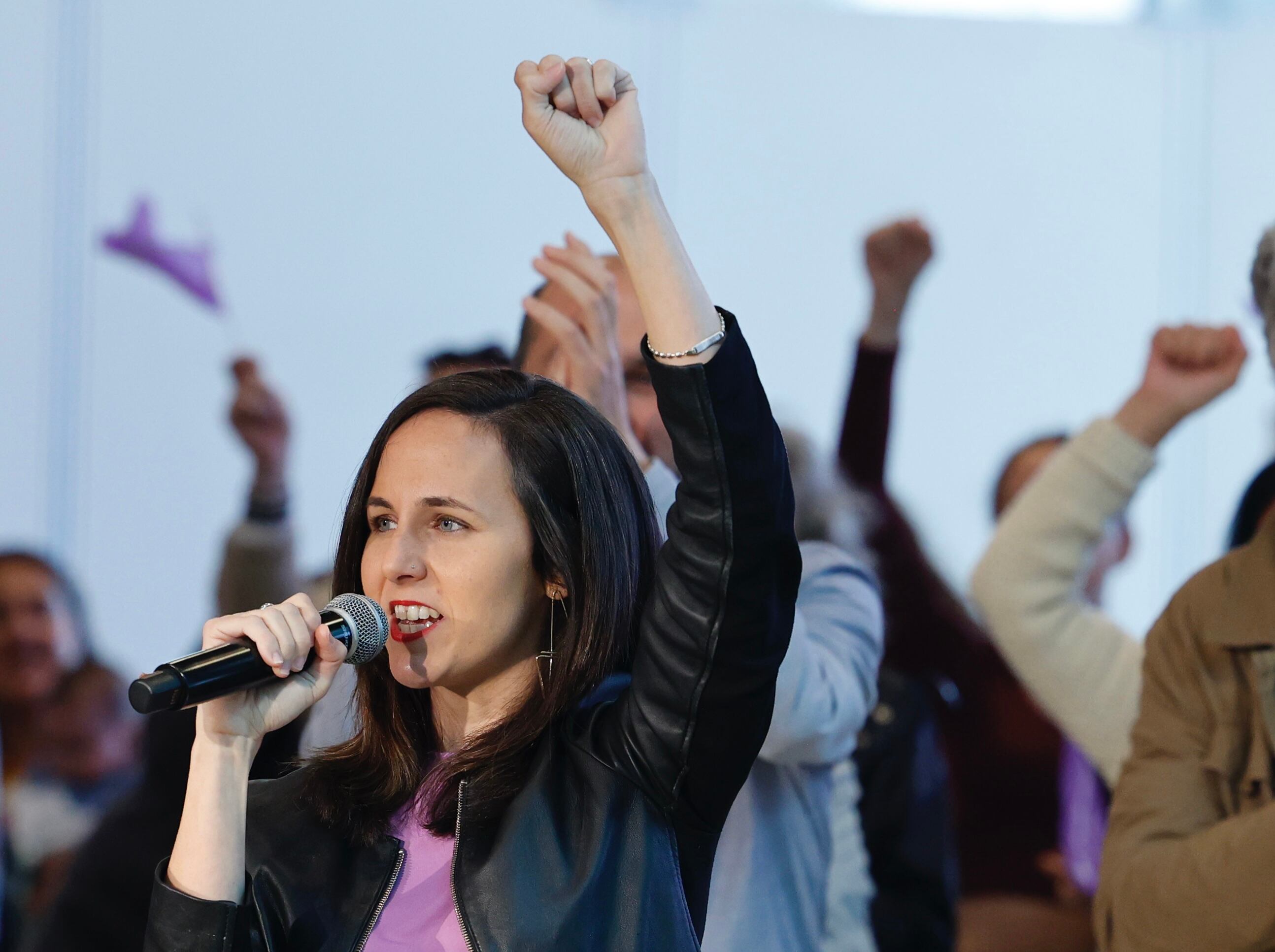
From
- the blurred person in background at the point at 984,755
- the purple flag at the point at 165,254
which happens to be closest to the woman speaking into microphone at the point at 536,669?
the blurred person in background at the point at 984,755

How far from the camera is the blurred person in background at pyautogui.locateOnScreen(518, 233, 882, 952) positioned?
5.71 feet

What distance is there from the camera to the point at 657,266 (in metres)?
1.21

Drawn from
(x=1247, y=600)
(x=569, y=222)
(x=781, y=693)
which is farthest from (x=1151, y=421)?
(x=569, y=222)

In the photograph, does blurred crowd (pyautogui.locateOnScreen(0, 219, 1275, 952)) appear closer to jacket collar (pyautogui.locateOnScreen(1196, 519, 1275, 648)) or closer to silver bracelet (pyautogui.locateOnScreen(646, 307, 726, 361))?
jacket collar (pyautogui.locateOnScreen(1196, 519, 1275, 648))

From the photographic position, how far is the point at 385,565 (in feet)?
4.17

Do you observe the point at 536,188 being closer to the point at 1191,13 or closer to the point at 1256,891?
the point at 1191,13

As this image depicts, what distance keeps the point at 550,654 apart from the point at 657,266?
0.37 metres

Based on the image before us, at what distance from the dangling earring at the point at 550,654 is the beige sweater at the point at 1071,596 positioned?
0.80m

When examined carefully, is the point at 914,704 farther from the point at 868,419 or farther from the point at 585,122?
the point at 585,122

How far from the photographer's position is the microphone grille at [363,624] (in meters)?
1.20

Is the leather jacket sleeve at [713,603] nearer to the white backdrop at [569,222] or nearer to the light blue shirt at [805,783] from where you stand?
the light blue shirt at [805,783]

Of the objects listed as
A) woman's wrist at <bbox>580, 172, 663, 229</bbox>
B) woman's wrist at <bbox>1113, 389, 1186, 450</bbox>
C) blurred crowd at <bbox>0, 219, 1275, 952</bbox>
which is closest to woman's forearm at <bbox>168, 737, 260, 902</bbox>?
blurred crowd at <bbox>0, 219, 1275, 952</bbox>

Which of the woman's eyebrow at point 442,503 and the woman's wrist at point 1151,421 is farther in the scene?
the woman's wrist at point 1151,421

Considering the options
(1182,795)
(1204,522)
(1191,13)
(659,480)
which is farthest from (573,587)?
(1191,13)
